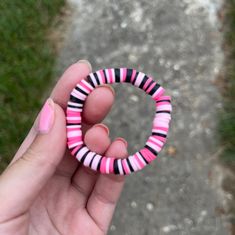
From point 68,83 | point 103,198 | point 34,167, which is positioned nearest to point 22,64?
point 68,83

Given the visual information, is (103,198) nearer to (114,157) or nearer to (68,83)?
(114,157)

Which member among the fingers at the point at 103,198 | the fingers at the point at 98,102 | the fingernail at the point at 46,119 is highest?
the fingers at the point at 98,102

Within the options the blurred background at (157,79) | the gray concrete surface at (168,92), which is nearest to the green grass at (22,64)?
the blurred background at (157,79)

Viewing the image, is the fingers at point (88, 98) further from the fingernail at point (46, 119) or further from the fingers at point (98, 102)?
the fingernail at point (46, 119)

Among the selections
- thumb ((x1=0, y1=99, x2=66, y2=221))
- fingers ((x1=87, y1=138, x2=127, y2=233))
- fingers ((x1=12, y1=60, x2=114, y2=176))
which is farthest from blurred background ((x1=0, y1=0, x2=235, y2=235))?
thumb ((x1=0, y1=99, x2=66, y2=221))

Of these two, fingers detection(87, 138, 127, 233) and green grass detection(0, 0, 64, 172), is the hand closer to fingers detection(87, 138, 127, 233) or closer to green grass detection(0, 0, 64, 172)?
fingers detection(87, 138, 127, 233)
